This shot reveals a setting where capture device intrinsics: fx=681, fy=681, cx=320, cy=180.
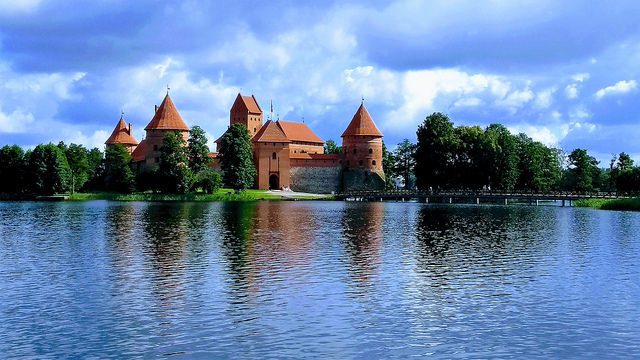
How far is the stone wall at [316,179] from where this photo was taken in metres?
93.6

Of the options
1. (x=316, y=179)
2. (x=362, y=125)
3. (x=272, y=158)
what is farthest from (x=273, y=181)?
(x=362, y=125)

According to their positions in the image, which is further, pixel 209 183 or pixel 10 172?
pixel 10 172

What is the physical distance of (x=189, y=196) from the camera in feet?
243

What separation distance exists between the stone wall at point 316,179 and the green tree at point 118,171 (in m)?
22.0

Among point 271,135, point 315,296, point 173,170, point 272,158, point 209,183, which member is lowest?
point 315,296

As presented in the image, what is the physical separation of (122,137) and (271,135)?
90.5 ft

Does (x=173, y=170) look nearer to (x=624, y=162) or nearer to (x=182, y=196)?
(x=182, y=196)

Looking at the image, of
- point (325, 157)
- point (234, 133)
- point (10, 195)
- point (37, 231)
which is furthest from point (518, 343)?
point (325, 157)

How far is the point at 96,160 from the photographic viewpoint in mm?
96688

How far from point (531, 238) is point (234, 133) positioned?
170 feet

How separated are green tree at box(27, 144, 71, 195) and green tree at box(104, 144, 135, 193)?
6932 mm

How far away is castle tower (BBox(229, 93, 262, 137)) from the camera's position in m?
104

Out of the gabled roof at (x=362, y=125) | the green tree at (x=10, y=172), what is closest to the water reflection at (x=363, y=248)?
the gabled roof at (x=362, y=125)

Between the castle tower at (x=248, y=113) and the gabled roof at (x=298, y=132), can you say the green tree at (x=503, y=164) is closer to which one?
the gabled roof at (x=298, y=132)
